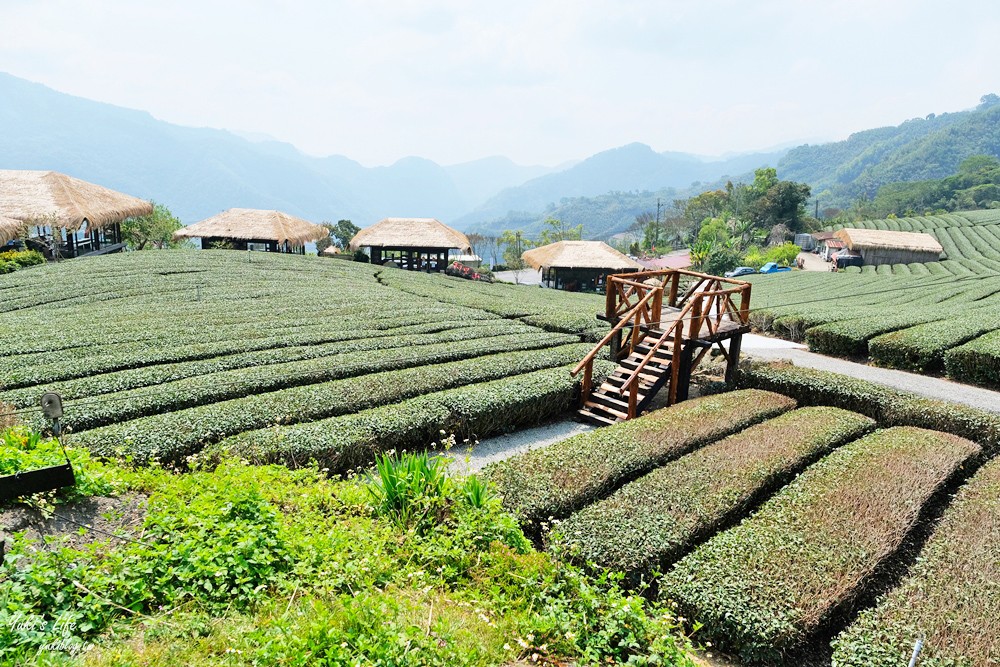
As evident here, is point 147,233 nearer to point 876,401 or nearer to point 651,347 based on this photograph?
point 651,347

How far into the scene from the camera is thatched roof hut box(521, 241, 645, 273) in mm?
41250

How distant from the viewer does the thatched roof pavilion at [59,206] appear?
2716 cm

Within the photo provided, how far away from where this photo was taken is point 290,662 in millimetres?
3613

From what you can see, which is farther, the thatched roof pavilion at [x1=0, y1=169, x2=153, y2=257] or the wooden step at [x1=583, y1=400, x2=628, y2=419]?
the thatched roof pavilion at [x1=0, y1=169, x2=153, y2=257]

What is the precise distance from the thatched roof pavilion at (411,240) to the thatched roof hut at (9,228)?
58.3 feet

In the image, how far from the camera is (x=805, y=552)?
19.5ft

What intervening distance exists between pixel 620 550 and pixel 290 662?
3584 mm

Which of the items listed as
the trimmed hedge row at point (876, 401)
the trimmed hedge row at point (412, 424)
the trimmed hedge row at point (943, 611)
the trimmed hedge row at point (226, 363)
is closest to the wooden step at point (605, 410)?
the trimmed hedge row at point (412, 424)

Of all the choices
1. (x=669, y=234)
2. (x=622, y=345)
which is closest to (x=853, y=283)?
(x=622, y=345)

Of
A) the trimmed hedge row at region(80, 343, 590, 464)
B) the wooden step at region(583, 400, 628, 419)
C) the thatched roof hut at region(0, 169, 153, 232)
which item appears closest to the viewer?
the trimmed hedge row at region(80, 343, 590, 464)

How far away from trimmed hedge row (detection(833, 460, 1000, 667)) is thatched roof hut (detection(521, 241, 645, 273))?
3527cm

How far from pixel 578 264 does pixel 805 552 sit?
36435 mm

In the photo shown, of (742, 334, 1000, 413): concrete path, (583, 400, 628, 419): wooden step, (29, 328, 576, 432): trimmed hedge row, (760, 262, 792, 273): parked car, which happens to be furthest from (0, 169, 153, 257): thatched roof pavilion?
(760, 262, 792, 273): parked car

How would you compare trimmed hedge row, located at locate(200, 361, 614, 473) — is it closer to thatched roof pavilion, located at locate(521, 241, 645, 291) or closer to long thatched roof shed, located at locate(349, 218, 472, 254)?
long thatched roof shed, located at locate(349, 218, 472, 254)
